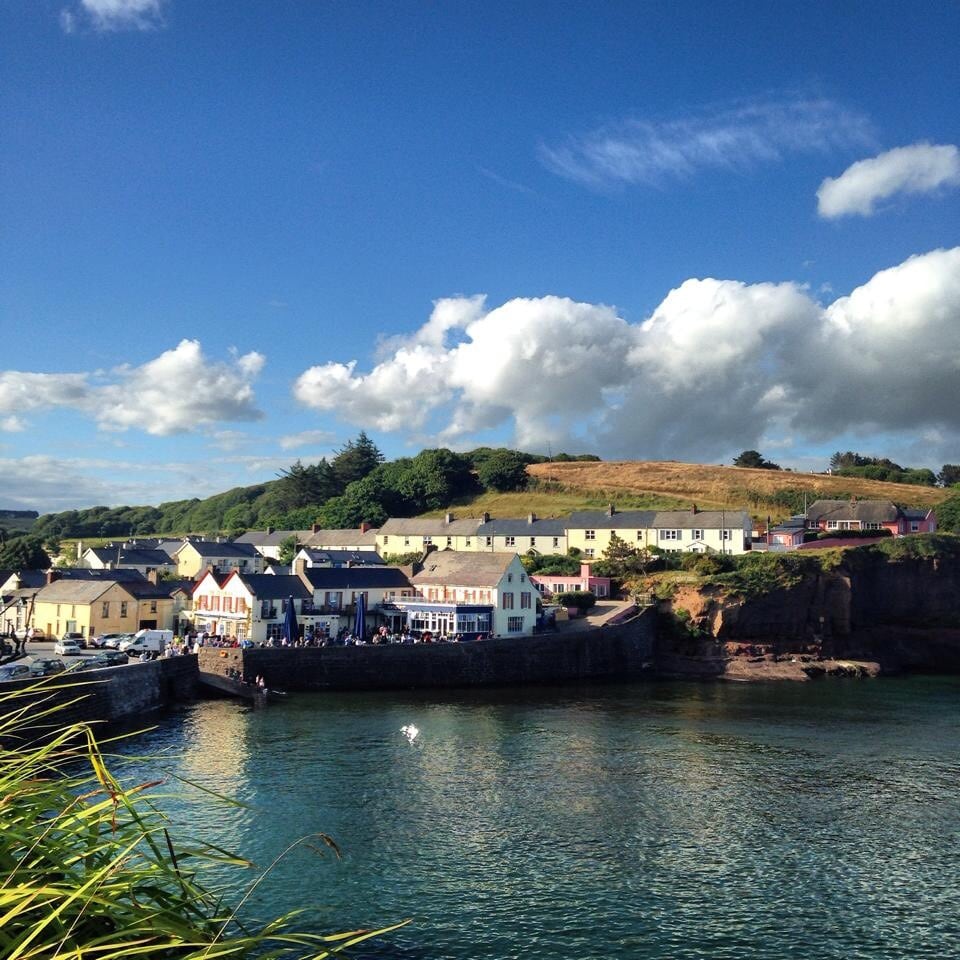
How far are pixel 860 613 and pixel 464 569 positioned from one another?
36951 mm

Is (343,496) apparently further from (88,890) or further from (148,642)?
(88,890)

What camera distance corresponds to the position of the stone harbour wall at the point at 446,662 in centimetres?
5553

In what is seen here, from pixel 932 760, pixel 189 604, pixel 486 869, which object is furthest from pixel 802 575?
pixel 486 869

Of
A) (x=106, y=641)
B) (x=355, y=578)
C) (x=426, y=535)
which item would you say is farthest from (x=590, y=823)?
(x=426, y=535)

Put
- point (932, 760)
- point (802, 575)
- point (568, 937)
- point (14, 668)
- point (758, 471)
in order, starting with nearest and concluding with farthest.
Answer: point (568, 937)
point (932, 760)
point (14, 668)
point (802, 575)
point (758, 471)

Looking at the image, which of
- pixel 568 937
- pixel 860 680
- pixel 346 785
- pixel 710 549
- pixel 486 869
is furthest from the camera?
pixel 710 549

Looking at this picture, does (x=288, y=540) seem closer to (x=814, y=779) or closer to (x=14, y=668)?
(x=14, y=668)

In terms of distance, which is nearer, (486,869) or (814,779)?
(486,869)

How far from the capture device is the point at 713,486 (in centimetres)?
13312

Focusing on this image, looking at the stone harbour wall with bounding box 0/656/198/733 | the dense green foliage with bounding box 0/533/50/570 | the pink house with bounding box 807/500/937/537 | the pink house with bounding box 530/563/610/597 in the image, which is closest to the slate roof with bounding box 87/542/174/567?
the dense green foliage with bounding box 0/533/50/570

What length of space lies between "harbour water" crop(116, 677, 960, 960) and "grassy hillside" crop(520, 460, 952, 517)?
74641 mm

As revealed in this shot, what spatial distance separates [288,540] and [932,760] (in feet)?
280

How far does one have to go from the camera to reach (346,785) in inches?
1346

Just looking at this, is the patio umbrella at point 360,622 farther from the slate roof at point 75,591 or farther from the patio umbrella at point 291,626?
the slate roof at point 75,591
